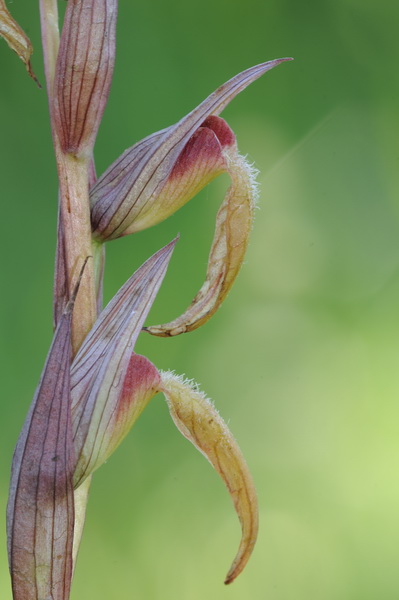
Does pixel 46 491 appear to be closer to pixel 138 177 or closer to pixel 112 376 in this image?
pixel 112 376

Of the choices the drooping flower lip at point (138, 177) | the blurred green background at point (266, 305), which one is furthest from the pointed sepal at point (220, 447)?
the blurred green background at point (266, 305)

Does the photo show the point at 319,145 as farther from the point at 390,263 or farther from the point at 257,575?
the point at 257,575

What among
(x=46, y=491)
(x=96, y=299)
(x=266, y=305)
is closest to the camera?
(x=46, y=491)

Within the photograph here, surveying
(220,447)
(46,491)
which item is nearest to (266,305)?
(220,447)

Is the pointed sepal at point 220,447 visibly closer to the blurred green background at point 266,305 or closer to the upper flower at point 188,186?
the upper flower at point 188,186

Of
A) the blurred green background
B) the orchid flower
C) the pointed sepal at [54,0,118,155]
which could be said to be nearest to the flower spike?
the orchid flower

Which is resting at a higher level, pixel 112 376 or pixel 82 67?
pixel 82 67

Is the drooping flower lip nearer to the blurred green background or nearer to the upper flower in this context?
the upper flower
